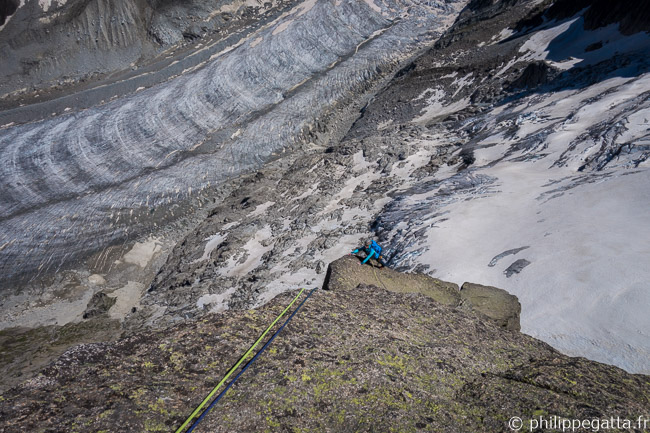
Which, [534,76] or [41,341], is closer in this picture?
[41,341]

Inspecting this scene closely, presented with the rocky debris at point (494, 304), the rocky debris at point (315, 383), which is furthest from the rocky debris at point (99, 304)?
the rocky debris at point (494, 304)

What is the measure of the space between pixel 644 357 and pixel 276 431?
27.0 feet

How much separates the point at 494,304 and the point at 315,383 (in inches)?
243

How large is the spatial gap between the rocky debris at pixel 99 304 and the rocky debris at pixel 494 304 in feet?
57.4

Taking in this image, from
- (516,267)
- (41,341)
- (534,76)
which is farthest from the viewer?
(534,76)

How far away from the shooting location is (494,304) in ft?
30.2

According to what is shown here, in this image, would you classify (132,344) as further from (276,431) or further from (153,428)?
(276,431)

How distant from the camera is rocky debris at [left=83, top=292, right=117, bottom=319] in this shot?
774 inches

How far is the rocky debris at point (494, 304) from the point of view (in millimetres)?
8742

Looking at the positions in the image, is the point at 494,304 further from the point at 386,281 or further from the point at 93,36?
the point at 93,36

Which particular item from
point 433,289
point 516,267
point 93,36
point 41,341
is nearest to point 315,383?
point 433,289

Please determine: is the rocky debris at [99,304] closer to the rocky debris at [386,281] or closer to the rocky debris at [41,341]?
the rocky debris at [41,341]

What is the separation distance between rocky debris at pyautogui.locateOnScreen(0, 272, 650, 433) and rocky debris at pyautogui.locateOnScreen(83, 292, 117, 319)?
57.0 ft

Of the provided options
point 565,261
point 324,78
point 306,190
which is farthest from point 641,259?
point 324,78
